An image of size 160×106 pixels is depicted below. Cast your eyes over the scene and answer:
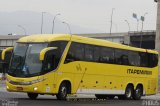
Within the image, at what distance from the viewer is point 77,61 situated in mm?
24109

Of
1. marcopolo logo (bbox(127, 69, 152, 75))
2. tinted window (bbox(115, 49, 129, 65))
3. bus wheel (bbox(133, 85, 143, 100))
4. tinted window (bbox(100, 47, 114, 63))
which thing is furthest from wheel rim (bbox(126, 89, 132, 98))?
tinted window (bbox(100, 47, 114, 63))

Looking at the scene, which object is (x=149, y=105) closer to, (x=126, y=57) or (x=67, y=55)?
(x=67, y=55)

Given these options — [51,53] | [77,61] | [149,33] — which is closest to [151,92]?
[77,61]

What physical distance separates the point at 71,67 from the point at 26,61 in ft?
7.97

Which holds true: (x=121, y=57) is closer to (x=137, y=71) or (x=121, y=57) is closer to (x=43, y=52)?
(x=137, y=71)

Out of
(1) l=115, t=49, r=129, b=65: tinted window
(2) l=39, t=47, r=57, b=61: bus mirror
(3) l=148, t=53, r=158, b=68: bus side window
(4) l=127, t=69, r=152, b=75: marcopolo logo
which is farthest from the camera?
(3) l=148, t=53, r=158, b=68: bus side window

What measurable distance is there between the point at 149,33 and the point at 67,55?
94049 millimetres

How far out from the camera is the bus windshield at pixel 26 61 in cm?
2228

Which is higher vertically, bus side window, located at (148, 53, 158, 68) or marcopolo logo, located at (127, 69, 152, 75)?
bus side window, located at (148, 53, 158, 68)

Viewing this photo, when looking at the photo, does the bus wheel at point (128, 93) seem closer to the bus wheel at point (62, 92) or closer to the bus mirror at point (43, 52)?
the bus wheel at point (62, 92)

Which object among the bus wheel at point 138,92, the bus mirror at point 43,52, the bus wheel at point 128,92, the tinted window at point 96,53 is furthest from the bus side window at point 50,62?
the bus wheel at point 138,92

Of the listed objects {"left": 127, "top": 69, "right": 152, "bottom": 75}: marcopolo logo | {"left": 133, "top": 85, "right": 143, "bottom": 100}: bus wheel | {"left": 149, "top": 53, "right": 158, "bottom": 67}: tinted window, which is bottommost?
{"left": 133, "top": 85, "right": 143, "bottom": 100}: bus wheel

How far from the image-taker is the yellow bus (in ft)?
73.2

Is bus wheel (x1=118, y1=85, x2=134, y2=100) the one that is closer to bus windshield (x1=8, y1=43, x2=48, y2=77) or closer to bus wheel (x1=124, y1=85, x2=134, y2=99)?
bus wheel (x1=124, y1=85, x2=134, y2=99)
